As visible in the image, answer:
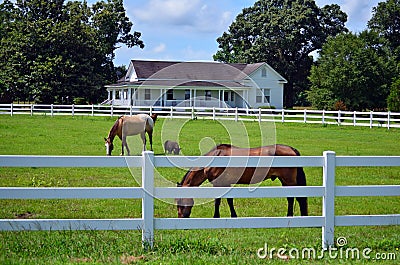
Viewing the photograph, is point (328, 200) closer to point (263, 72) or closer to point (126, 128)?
point (126, 128)

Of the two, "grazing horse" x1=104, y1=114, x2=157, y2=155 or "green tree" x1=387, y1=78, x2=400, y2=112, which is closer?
"grazing horse" x1=104, y1=114, x2=157, y2=155

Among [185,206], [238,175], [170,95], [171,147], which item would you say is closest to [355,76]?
[170,95]

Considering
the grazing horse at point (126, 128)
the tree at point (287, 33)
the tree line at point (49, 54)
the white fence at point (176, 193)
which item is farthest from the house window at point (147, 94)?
the white fence at point (176, 193)

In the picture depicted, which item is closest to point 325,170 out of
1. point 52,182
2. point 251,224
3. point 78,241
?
point 251,224

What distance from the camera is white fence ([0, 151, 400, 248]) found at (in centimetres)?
700

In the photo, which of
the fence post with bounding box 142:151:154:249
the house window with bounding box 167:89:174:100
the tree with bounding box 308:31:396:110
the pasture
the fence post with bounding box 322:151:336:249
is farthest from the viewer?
the house window with bounding box 167:89:174:100

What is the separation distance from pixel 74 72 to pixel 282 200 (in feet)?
163

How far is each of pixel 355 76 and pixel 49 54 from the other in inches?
1160

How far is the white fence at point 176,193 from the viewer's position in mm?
7000

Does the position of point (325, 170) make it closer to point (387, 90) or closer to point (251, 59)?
point (387, 90)

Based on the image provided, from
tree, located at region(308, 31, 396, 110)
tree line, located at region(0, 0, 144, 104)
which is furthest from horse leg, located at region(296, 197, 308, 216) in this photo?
tree line, located at region(0, 0, 144, 104)

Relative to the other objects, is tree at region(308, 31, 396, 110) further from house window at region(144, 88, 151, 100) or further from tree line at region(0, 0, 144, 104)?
tree line at region(0, 0, 144, 104)

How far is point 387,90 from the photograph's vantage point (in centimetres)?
5147

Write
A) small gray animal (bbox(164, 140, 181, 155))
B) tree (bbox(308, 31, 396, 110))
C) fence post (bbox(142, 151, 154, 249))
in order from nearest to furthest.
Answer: fence post (bbox(142, 151, 154, 249)), small gray animal (bbox(164, 140, 181, 155)), tree (bbox(308, 31, 396, 110))
